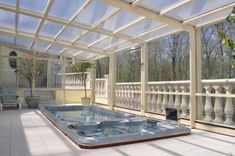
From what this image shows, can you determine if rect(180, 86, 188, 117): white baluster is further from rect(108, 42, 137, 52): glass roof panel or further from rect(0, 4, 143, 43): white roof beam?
rect(108, 42, 137, 52): glass roof panel

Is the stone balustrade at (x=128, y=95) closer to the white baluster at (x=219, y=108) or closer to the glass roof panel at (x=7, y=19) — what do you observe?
the white baluster at (x=219, y=108)

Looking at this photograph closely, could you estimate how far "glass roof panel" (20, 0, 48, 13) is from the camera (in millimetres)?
7130

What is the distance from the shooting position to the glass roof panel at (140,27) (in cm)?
723

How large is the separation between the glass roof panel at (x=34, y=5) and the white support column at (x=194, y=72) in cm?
458

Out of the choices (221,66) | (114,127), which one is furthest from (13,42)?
(221,66)

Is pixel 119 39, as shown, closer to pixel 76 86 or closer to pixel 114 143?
pixel 114 143

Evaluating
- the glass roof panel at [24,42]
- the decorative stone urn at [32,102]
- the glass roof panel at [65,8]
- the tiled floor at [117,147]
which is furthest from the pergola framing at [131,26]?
the decorative stone urn at [32,102]

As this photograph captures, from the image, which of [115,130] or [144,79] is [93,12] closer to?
[144,79]

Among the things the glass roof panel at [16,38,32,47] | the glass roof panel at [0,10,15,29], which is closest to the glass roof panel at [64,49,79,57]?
the glass roof panel at [16,38,32,47]

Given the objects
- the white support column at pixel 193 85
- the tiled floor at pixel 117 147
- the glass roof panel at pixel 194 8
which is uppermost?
the glass roof panel at pixel 194 8

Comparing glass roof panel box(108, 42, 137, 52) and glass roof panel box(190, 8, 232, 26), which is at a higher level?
glass roof panel box(108, 42, 137, 52)

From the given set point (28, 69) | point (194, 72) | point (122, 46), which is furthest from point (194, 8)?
point (28, 69)

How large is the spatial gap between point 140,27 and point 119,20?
2.53ft

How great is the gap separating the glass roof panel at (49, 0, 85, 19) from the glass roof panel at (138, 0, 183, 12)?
1759 millimetres
